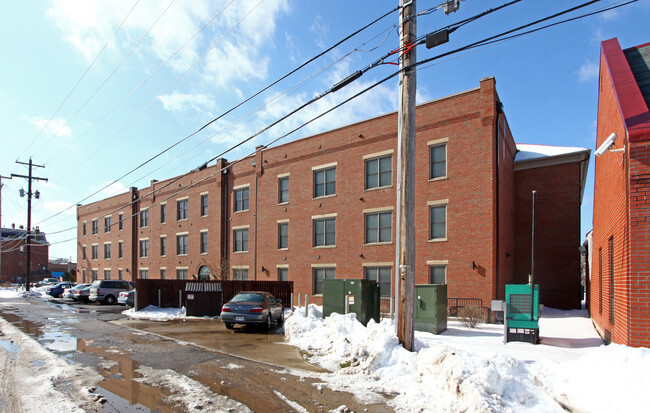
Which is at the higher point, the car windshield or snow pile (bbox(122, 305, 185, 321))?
the car windshield

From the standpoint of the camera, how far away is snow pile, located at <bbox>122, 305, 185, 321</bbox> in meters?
20.0

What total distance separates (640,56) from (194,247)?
3364cm

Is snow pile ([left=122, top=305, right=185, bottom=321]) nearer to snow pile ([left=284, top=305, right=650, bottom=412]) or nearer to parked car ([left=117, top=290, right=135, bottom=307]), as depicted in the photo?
parked car ([left=117, top=290, right=135, bottom=307])

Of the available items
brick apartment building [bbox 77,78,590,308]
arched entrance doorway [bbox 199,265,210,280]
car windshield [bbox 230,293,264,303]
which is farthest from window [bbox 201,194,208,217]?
car windshield [bbox 230,293,264,303]

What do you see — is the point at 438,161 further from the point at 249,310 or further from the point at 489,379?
the point at 489,379

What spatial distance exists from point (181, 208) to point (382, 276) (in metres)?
22.8

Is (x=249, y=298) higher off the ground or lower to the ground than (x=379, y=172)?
lower

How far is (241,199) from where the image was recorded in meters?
33.8

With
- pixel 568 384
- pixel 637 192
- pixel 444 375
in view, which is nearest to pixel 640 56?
pixel 637 192

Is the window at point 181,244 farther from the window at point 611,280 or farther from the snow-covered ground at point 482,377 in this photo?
the window at point 611,280

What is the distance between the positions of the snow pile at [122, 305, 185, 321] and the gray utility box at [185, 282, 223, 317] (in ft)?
2.25

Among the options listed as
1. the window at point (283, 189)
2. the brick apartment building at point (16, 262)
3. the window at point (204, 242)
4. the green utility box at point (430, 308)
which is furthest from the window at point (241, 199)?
the brick apartment building at point (16, 262)

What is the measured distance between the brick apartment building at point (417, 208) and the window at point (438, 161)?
0.20 ft

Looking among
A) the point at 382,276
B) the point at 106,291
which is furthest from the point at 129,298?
the point at 382,276
